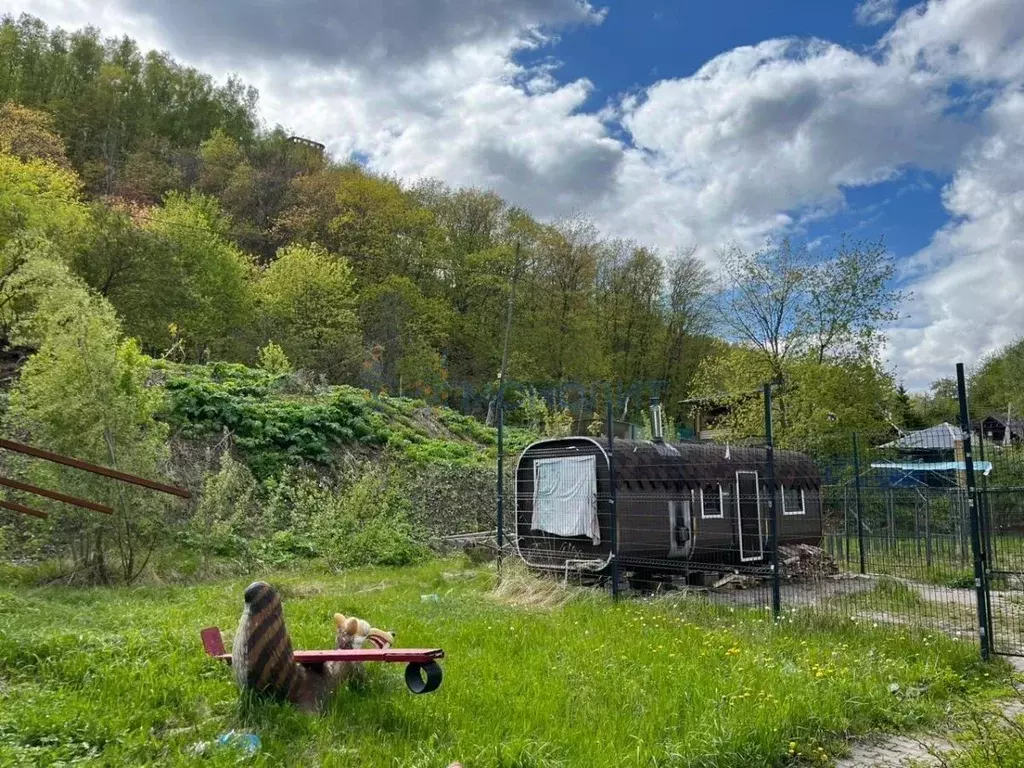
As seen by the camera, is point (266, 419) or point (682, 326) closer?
point (266, 419)

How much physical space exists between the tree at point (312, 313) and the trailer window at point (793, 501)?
19.1m

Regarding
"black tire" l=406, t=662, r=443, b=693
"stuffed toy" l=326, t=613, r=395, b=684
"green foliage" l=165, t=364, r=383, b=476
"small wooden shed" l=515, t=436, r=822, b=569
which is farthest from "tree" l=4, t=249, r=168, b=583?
"black tire" l=406, t=662, r=443, b=693

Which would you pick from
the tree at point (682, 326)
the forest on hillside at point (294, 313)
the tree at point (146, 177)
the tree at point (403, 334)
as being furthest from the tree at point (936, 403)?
the tree at point (146, 177)

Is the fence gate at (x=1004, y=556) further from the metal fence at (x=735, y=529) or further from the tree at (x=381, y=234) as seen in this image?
the tree at (x=381, y=234)

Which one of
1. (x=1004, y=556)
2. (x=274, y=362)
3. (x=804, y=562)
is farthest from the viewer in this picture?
(x=274, y=362)

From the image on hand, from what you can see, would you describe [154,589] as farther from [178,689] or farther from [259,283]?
[259,283]

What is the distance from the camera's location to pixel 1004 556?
973 cm

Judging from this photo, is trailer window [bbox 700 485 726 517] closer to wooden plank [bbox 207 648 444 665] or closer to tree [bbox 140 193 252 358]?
wooden plank [bbox 207 648 444 665]

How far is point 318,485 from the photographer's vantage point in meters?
14.6

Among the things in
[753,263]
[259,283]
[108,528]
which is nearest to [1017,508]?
→ [108,528]

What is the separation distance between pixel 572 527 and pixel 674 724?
5.76 metres

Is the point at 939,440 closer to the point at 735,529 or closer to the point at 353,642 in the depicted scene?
the point at 735,529

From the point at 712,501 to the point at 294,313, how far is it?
23.2 metres

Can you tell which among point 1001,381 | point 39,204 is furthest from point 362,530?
point 1001,381
